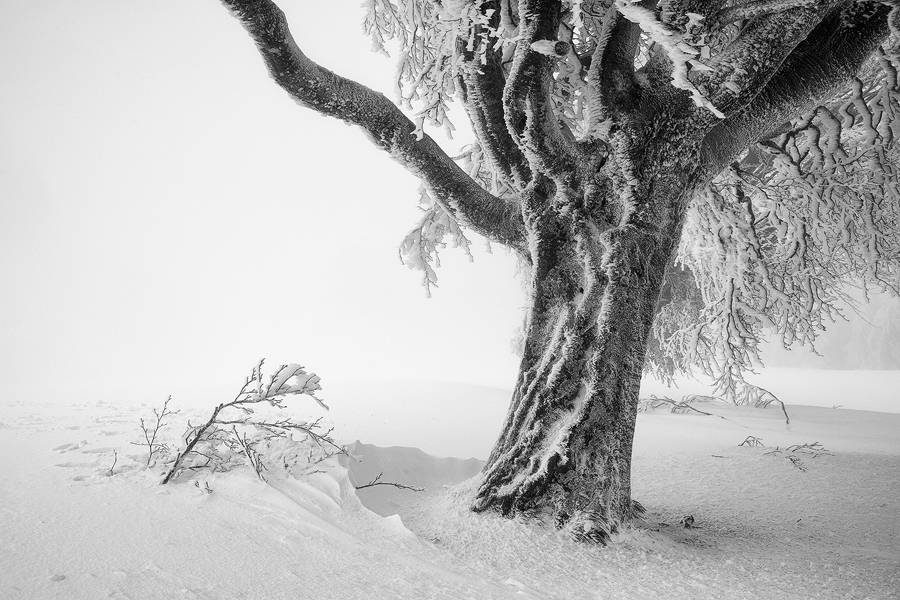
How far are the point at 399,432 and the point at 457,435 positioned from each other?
0.69 meters

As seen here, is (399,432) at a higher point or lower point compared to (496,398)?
lower

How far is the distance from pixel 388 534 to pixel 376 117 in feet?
7.41

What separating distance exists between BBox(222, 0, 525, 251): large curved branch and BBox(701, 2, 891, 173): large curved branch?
132cm

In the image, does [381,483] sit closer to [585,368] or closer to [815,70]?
[585,368]

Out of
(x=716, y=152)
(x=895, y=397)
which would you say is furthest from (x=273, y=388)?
(x=895, y=397)

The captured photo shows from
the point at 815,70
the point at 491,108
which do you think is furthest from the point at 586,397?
the point at 815,70

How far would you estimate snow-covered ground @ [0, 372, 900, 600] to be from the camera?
1.38 meters

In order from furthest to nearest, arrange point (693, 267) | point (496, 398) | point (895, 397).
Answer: point (895, 397), point (496, 398), point (693, 267)

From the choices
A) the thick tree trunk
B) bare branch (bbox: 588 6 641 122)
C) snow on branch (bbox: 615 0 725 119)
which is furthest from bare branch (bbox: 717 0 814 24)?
the thick tree trunk

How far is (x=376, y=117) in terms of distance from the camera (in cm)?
275

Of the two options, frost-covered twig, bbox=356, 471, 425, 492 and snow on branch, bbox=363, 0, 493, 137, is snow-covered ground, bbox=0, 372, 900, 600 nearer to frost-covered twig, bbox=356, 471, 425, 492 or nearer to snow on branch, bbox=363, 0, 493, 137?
frost-covered twig, bbox=356, 471, 425, 492

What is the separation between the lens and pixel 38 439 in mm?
3023

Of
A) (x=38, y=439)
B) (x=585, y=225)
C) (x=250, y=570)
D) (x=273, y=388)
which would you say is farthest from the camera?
(x=38, y=439)

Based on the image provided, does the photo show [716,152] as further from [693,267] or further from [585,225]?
[693,267]
